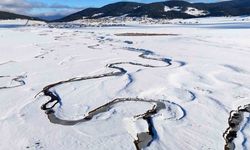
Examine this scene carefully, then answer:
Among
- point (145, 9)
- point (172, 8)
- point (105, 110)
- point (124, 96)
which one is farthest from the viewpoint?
point (172, 8)

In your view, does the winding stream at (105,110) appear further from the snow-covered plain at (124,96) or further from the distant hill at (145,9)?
the distant hill at (145,9)

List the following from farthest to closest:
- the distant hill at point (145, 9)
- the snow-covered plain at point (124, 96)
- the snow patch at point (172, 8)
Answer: the snow patch at point (172, 8) < the distant hill at point (145, 9) < the snow-covered plain at point (124, 96)

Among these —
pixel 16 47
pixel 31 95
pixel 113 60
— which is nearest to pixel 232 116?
Result: pixel 31 95

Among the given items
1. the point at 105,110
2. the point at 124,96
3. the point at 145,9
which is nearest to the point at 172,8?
the point at 145,9

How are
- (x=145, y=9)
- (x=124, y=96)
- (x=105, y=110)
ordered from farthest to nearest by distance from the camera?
(x=145, y=9) < (x=124, y=96) < (x=105, y=110)

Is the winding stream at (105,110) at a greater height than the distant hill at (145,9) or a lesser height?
greater

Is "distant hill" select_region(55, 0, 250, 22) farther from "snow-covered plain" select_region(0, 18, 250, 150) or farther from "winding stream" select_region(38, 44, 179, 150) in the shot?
"winding stream" select_region(38, 44, 179, 150)

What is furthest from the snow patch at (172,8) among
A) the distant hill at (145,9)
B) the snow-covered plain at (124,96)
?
the snow-covered plain at (124,96)

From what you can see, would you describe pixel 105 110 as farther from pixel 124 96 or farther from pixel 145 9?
pixel 145 9

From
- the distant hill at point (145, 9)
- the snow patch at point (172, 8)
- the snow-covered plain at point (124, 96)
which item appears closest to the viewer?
the snow-covered plain at point (124, 96)

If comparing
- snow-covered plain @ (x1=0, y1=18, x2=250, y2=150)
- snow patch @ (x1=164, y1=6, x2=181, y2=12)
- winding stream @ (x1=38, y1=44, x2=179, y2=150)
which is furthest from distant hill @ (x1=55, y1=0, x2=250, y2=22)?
winding stream @ (x1=38, y1=44, x2=179, y2=150)
